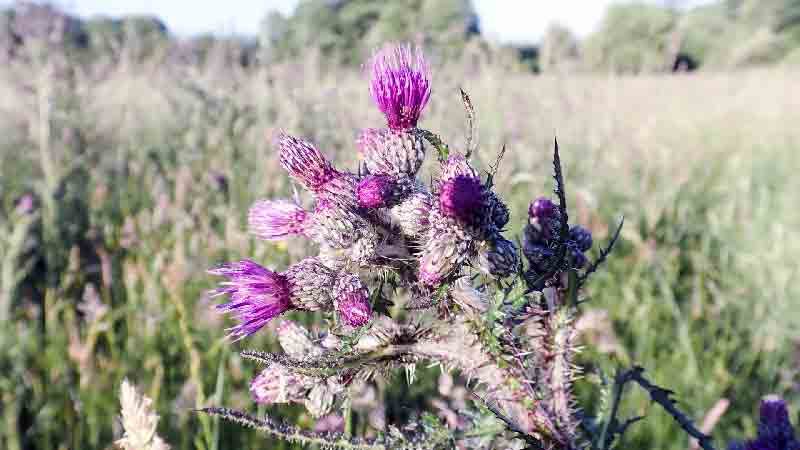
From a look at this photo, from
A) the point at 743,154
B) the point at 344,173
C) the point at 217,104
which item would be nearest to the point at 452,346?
the point at 344,173

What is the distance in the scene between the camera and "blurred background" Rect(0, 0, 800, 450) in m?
2.22

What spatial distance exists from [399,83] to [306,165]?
0.77 ft

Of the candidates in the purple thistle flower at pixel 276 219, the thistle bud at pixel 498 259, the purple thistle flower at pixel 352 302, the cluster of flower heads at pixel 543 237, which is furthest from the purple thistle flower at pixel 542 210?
the purple thistle flower at pixel 276 219

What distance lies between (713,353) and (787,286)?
99 centimetres

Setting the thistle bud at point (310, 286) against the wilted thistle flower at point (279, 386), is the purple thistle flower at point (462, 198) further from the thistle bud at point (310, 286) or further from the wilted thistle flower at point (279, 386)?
the wilted thistle flower at point (279, 386)

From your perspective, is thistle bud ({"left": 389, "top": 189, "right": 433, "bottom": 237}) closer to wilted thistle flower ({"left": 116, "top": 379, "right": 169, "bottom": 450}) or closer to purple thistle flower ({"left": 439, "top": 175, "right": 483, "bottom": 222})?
purple thistle flower ({"left": 439, "top": 175, "right": 483, "bottom": 222})

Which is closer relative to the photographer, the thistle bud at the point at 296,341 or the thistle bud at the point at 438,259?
the thistle bud at the point at 438,259

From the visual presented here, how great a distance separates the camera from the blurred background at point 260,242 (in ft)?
7.29

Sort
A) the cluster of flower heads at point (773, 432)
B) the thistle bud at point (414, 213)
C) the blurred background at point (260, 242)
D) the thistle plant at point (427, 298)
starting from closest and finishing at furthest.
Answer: the thistle plant at point (427, 298)
the thistle bud at point (414, 213)
the cluster of flower heads at point (773, 432)
the blurred background at point (260, 242)

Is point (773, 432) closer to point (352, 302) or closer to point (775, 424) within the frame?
point (775, 424)

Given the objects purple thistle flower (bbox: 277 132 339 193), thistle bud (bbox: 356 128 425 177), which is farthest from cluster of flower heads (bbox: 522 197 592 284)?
purple thistle flower (bbox: 277 132 339 193)

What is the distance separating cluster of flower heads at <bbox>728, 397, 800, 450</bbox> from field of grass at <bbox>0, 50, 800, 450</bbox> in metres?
0.28

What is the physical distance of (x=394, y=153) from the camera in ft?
3.51

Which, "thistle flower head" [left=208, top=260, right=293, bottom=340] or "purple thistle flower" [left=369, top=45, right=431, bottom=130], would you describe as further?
"purple thistle flower" [left=369, top=45, right=431, bottom=130]
